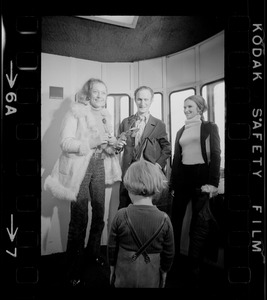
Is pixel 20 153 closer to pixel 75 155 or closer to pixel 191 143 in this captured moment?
pixel 75 155

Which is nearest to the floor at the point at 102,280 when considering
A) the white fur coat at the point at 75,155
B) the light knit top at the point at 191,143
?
the white fur coat at the point at 75,155

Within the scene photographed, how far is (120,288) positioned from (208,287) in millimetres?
402

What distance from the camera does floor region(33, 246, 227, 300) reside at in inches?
51.6

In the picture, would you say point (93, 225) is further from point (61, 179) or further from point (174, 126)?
point (174, 126)

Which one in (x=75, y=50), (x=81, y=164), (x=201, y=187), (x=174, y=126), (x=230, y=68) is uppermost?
(x=75, y=50)

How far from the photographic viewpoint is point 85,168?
134 centimetres

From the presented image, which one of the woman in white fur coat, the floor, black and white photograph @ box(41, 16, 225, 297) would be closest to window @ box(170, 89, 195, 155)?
black and white photograph @ box(41, 16, 225, 297)

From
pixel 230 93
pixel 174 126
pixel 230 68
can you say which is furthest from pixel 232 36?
pixel 174 126

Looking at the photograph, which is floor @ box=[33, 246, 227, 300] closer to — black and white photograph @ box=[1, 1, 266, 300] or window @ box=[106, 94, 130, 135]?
black and white photograph @ box=[1, 1, 266, 300]

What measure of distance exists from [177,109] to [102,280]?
34.0 inches

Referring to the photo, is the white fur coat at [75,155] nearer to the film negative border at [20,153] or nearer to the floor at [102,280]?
the film negative border at [20,153]

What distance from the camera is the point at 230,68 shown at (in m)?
Result: 1.29

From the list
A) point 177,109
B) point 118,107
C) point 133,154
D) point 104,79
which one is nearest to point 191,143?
point 177,109

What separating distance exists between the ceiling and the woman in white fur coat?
168 mm
